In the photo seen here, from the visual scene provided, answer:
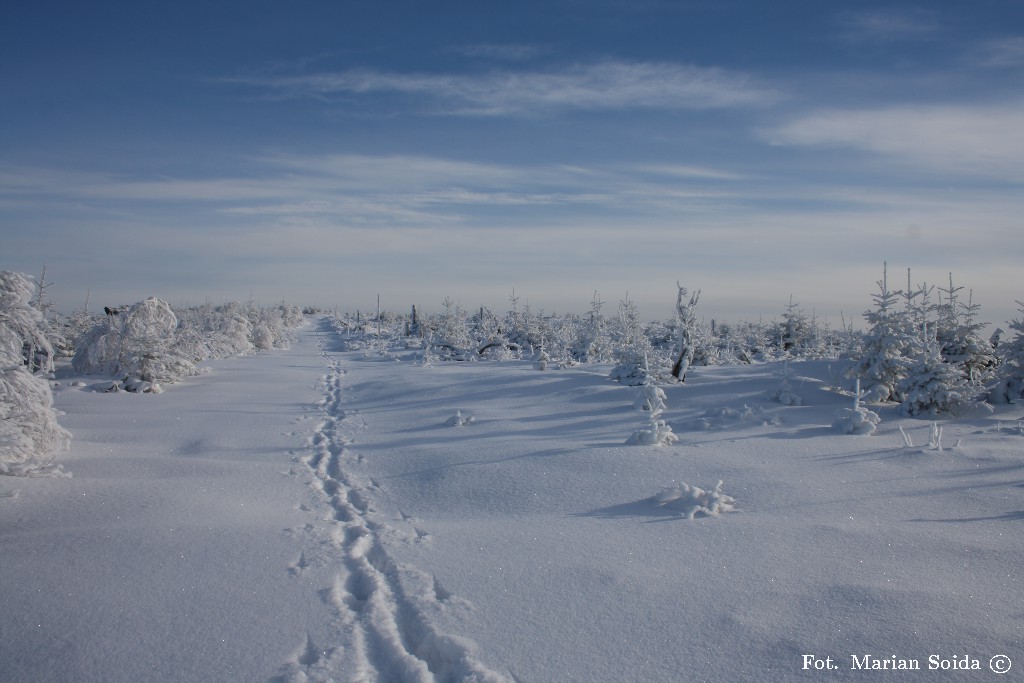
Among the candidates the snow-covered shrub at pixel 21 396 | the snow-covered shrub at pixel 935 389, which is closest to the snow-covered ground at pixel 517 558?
the snow-covered shrub at pixel 21 396

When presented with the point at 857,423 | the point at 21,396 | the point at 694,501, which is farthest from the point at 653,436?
the point at 21,396

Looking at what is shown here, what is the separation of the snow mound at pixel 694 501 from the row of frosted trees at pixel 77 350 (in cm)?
659

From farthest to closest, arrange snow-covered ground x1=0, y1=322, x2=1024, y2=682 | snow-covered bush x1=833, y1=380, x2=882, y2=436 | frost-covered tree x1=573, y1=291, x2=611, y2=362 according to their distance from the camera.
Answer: frost-covered tree x1=573, y1=291, x2=611, y2=362 < snow-covered bush x1=833, y1=380, x2=882, y2=436 < snow-covered ground x1=0, y1=322, x2=1024, y2=682

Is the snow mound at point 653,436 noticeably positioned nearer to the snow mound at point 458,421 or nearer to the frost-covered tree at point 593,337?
the snow mound at point 458,421

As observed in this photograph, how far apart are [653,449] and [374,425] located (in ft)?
18.9

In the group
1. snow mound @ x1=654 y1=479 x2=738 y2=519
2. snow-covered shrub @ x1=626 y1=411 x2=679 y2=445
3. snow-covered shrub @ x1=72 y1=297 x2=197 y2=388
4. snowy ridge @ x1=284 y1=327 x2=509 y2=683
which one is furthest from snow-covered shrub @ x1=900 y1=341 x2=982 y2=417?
snow-covered shrub @ x1=72 y1=297 x2=197 y2=388

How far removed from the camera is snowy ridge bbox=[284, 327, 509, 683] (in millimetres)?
3582

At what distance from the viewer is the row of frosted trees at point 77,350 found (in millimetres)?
6996

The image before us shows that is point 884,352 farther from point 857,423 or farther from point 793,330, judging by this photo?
point 793,330

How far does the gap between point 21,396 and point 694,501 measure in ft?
24.6

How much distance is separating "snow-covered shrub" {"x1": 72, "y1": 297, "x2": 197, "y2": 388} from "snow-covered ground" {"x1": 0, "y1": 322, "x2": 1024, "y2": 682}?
7069 mm

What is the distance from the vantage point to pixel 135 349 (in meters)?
16.6

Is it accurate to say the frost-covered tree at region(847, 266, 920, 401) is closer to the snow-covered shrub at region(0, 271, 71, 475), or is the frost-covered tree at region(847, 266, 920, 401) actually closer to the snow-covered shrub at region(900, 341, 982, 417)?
the snow-covered shrub at region(900, 341, 982, 417)

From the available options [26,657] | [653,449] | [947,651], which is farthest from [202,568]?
[653,449]
